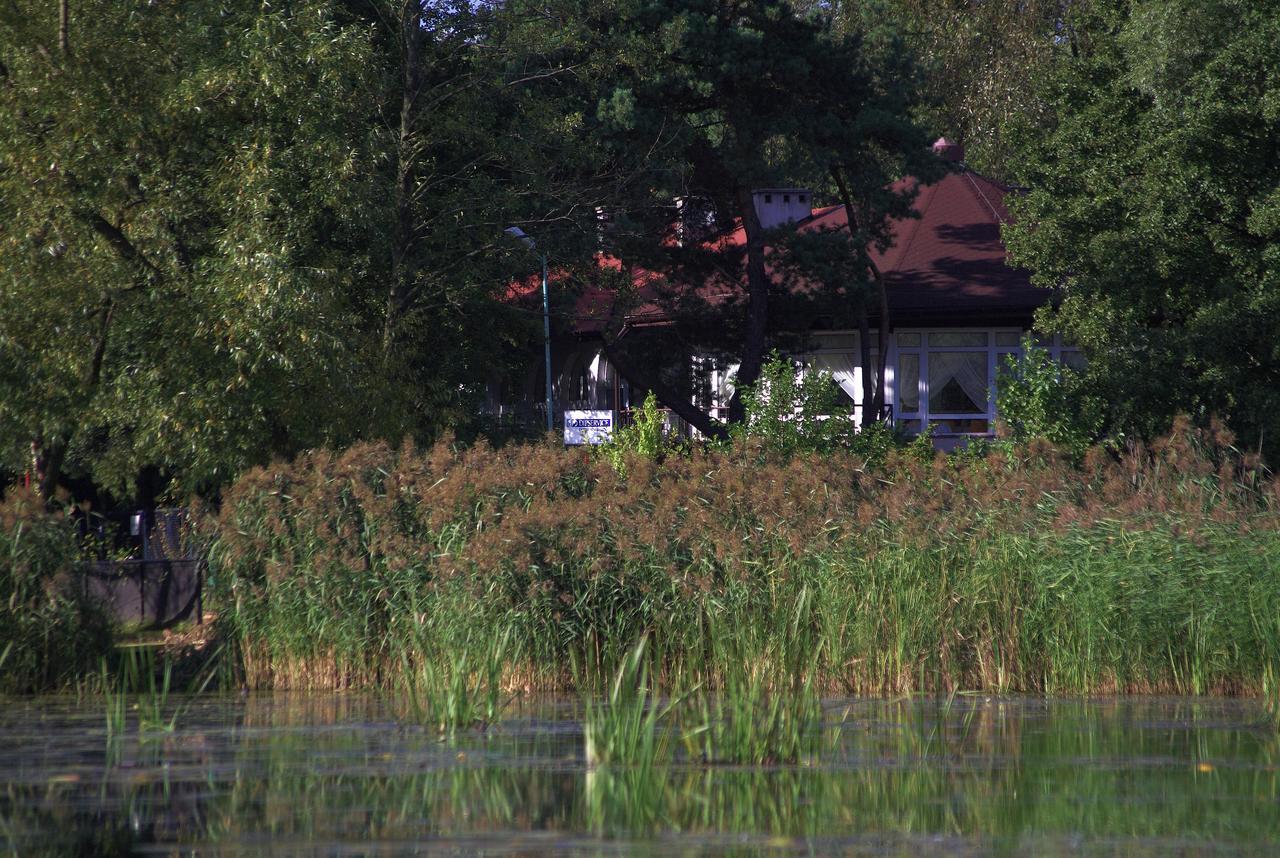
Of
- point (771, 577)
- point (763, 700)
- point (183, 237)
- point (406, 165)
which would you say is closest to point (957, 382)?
point (406, 165)

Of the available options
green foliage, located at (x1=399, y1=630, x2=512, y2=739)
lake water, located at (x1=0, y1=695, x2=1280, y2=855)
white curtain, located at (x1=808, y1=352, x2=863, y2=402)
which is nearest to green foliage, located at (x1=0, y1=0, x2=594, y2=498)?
lake water, located at (x1=0, y1=695, x2=1280, y2=855)

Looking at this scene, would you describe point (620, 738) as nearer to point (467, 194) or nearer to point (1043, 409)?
point (1043, 409)

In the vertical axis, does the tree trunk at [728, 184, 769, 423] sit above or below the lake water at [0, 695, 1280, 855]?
above

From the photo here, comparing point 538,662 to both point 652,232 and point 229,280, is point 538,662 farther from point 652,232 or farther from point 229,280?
point 652,232

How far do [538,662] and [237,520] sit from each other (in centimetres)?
343

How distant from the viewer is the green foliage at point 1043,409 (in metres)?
20.0

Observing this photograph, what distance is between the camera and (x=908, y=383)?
110ft

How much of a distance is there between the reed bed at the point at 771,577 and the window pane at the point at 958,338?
704 inches

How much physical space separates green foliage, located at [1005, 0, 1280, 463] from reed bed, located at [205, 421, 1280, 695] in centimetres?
645

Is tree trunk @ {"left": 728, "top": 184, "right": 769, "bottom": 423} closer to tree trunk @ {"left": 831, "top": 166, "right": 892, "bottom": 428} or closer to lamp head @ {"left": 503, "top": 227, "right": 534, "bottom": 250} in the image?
tree trunk @ {"left": 831, "top": 166, "right": 892, "bottom": 428}

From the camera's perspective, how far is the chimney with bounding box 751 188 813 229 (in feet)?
117

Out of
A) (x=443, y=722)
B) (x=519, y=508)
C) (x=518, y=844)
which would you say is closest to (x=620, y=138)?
(x=519, y=508)

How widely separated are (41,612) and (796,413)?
949 centimetres

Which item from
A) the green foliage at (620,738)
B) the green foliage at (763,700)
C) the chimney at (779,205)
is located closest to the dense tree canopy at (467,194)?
the chimney at (779,205)
